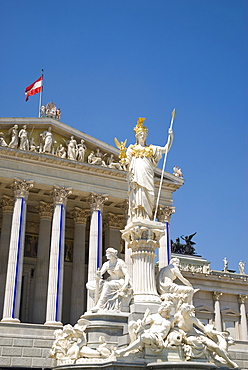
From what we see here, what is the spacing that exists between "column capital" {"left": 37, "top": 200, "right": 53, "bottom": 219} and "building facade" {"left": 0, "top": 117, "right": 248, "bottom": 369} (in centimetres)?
8

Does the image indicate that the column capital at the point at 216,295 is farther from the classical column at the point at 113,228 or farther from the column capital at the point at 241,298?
the classical column at the point at 113,228

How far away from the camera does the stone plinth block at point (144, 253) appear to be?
14805 millimetres

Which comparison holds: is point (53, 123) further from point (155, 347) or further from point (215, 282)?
point (155, 347)

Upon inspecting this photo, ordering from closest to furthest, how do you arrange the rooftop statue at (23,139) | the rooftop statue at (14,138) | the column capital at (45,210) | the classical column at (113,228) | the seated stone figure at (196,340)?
1. the seated stone figure at (196,340)
2. the rooftop statue at (14,138)
3. the rooftop statue at (23,139)
4. the column capital at (45,210)
5. the classical column at (113,228)

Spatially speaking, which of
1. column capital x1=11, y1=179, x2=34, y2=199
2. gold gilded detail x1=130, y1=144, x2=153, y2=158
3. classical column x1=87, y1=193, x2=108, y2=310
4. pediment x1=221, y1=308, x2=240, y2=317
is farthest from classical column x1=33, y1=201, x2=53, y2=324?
gold gilded detail x1=130, y1=144, x2=153, y2=158

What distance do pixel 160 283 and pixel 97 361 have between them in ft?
11.5

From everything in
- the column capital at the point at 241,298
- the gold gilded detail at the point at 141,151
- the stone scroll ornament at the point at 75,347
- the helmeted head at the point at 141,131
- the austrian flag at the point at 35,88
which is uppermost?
the austrian flag at the point at 35,88

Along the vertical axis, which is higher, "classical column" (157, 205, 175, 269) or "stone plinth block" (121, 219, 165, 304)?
"classical column" (157, 205, 175, 269)

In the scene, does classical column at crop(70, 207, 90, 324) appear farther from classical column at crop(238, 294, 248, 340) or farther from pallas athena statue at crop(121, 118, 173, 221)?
pallas athena statue at crop(121, 118, 173, 221)

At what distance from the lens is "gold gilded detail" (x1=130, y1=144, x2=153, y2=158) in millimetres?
16188

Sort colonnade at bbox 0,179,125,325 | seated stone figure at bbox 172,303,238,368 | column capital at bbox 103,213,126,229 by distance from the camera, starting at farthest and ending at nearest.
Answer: column capital at bbox 103,213,126,229
colonnade at bbox 0,179,125,325
seated stone figure at bbox 172,303,238,368

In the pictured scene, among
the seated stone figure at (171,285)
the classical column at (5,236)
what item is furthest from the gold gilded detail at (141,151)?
the classical column at (5,236)

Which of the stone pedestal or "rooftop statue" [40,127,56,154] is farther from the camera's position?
"rooftop statue" [40,127,56,154]

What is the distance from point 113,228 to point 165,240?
5.78 meters
